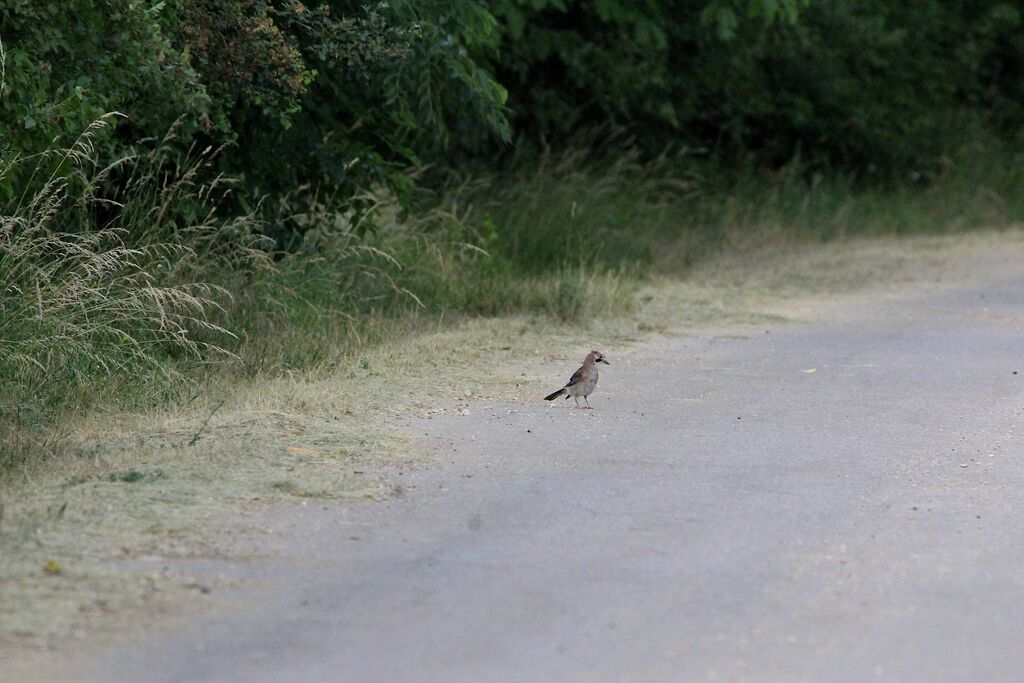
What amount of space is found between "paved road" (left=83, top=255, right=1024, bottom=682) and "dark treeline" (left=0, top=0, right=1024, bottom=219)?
277 centimetres

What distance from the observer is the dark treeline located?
868 centimetres

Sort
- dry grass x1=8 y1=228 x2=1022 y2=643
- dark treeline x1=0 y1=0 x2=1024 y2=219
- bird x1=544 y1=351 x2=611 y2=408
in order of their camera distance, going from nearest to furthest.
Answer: dry grass x1=8 y1=228 x2=1022 y2=643, bird x1=544 y1=351 x2=611 y2=408, dark treeline x1=0 y1=0 x2=1024 y2=219

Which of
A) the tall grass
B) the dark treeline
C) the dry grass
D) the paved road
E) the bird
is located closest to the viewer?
the paved road

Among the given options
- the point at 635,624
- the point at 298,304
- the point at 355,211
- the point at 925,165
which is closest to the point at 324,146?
the point at 355,211

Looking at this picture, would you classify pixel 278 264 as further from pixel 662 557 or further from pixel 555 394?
pixel 662 557

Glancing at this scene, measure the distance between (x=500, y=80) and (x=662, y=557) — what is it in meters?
14.1

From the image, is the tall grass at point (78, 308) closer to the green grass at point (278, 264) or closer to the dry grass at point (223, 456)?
the green grass at point (278, 264)

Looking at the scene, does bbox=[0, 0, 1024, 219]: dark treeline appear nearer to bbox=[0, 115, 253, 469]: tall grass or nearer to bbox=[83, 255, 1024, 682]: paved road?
bbox=[0, 115, 253, 469]: tall grass

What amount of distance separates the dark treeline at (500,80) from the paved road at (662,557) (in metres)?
2.77

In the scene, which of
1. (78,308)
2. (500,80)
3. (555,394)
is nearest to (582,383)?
(555,394)

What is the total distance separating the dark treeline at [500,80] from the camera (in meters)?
8.68

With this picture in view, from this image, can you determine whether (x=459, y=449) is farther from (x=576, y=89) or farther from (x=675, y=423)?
(x=576, y=89)

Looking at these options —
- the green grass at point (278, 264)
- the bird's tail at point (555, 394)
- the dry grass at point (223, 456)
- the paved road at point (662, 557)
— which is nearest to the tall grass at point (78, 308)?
the green grass at point (278, 264)

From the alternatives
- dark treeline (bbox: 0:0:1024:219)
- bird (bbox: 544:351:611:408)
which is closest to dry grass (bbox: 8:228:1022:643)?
bird (bbox: 544:351:611:408)
